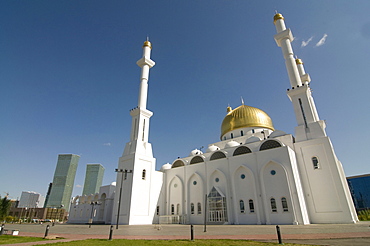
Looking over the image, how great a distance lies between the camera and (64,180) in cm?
12744

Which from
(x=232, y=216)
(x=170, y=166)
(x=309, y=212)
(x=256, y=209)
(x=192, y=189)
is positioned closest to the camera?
(x=309, y=212)

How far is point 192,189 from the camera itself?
27.7 m

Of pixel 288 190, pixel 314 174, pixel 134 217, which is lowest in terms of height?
pixel 134 217

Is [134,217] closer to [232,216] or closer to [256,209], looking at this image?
[232,216]

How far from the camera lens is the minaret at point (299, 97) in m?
22.5

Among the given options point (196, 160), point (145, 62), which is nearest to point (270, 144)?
point (196, 160)

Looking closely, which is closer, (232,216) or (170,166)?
(232,216)

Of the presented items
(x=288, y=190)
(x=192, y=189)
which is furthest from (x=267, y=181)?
(x=192, y=189)

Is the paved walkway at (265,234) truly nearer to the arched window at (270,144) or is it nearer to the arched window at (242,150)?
the arched window at (270,144)

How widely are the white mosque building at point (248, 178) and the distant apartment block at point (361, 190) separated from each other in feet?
167

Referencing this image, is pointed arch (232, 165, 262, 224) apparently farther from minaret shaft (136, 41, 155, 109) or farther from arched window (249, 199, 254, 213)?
minaret shaft (136, 41, 155, 109)

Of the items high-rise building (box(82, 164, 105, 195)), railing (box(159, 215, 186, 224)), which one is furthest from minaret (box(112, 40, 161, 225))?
high-rise building (box(82, 164, 105, 195))

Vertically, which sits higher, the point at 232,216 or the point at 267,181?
the point at 267,181

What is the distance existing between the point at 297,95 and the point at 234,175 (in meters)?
11.9
